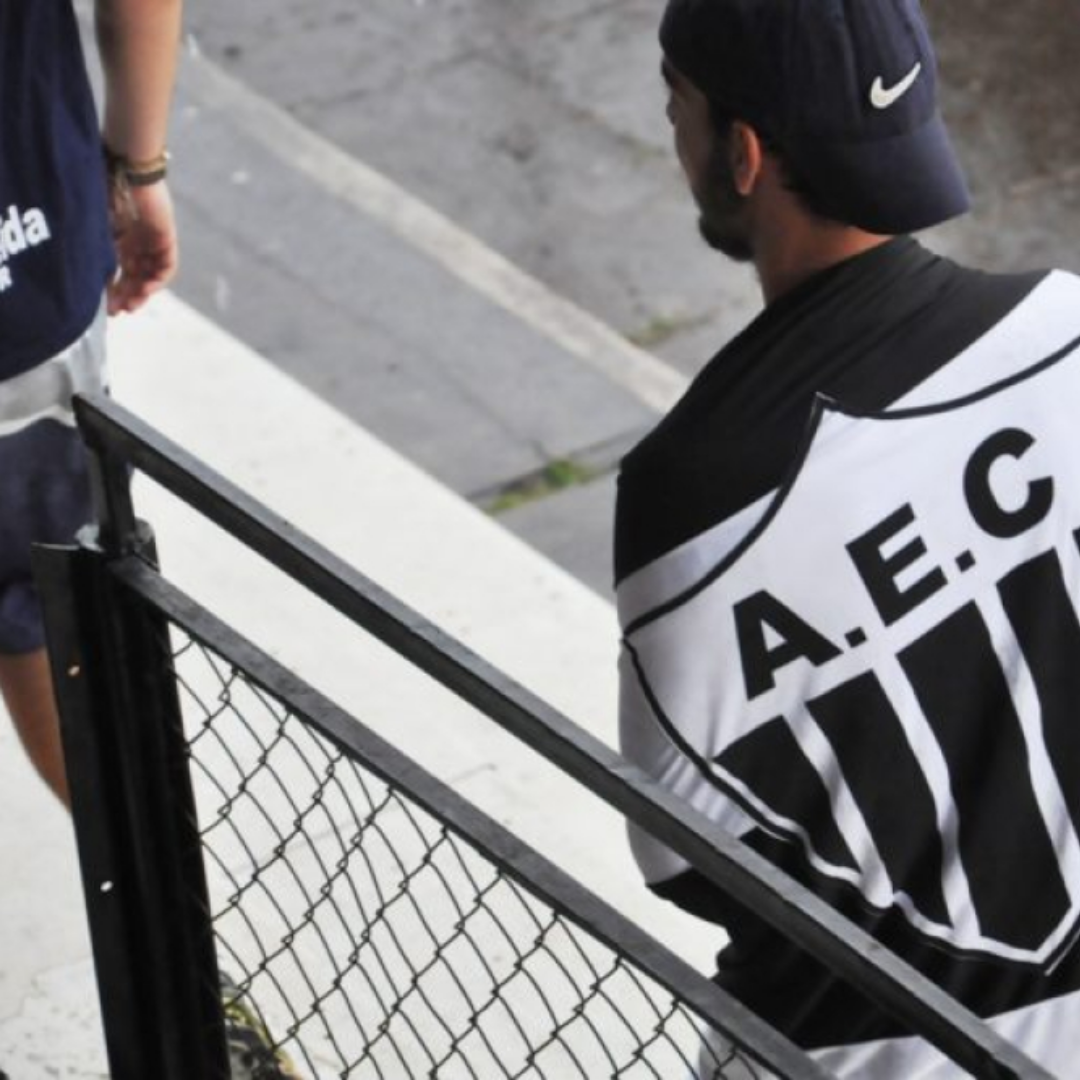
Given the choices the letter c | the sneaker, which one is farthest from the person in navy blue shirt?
the letter c

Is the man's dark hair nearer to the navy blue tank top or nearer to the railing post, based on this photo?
the railing post

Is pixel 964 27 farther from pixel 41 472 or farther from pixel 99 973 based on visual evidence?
pixel 99 973

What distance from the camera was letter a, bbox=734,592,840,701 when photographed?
258 centimetres

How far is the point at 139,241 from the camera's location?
4.10 m

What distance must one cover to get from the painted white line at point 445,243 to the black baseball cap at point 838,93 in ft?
10.9

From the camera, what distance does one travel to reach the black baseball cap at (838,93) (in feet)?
8.87

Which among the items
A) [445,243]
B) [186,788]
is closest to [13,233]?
[186,788]

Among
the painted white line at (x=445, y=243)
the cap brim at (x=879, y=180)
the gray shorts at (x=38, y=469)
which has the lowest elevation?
the cap brim at (x=879, y=180)

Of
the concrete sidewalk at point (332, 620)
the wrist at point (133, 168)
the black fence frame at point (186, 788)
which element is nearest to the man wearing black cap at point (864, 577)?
the black fence frame at point (186, 788)

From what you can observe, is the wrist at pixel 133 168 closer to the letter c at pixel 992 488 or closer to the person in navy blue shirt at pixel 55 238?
the person in navy blue shirt at pixel 55 238

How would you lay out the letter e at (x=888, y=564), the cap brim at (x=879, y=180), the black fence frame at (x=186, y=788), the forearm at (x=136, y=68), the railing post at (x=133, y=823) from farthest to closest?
the forearm at (x=136, y=68)
the railing post at (x=133, y=823)
the cap brim at (x=879, y=180)
the letter e at (x=888, y=564)
the black fence frame at (x=186, y=788)

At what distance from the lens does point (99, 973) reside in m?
3.25

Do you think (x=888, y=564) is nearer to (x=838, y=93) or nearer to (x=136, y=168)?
(x=838, y=93)

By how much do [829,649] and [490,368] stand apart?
12.3 ft
